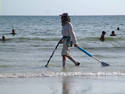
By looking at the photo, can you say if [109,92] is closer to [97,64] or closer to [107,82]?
[107,82]

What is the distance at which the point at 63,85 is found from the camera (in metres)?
9.02

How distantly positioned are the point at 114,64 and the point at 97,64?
1.80 ft

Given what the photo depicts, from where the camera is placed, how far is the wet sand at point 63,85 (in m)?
8.38

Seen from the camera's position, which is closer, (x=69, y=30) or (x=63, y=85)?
(x=63, y=85)

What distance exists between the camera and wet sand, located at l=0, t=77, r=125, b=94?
8383mm

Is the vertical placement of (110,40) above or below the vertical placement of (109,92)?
below

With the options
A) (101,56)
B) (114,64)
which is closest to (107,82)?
(114,64)

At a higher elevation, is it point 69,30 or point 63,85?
point 69,30

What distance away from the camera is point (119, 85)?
8.94 m

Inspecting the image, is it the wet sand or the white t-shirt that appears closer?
the wet sand

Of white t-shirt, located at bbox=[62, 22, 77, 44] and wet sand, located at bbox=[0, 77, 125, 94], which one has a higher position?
white t-shirt, located at bbox=[62, 22, 77, 44]

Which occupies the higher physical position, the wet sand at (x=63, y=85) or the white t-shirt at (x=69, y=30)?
the white t-shirt at (x=69, y=30)

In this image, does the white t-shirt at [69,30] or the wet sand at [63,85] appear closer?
the wet sand at [63,85]

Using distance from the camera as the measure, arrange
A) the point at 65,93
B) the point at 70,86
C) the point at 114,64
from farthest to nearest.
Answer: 1. the point at 114,64
2. the point at 70,86
3. the point at 65,93
